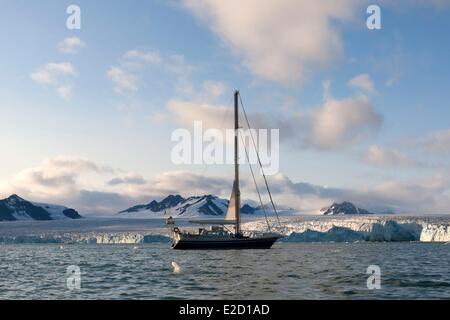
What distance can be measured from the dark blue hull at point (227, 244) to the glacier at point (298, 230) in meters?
36.8

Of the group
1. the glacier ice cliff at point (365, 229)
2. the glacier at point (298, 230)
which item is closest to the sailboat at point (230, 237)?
the glacier at point (298, 230)

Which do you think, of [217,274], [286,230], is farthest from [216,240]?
[286,230]

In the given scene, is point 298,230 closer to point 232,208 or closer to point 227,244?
point 232,208

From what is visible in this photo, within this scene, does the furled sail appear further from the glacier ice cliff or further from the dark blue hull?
the glacier ice cliff

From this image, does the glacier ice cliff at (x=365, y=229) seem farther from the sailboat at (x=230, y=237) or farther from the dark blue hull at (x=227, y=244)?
the dark blue hull at (x=227, y=244)

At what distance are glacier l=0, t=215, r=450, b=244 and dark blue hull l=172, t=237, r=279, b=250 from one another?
3678 centimetres

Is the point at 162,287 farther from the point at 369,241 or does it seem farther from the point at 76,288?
the point at 369,241

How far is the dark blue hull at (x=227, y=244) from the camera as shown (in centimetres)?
8925

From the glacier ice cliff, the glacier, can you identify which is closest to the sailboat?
the glacier

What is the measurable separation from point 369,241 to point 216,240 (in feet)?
248

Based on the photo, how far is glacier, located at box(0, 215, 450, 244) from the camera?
14100 cm

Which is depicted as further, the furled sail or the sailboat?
the furled sail
